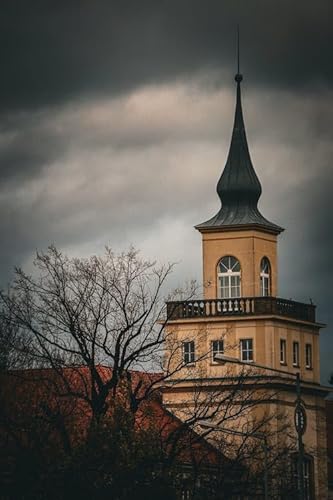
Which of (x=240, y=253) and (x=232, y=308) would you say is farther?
(x=240, y=253)

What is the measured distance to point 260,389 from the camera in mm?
99062

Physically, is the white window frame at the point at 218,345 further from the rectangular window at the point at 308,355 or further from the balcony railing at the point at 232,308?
the rectangular window at the point at 308,355

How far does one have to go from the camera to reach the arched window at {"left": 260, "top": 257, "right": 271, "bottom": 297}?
104875 mm

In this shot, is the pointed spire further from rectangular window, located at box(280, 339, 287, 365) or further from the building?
rectangular window, located at box(280, 339, 287, 365)

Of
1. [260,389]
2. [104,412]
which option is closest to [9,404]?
[104,412]

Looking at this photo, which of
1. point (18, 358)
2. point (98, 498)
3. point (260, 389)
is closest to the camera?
point (98, 498)

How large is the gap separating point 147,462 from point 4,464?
496 centimetres

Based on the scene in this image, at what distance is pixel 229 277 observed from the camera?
105 metres

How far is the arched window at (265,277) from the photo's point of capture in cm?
10488

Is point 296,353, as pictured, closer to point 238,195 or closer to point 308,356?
point 308,356

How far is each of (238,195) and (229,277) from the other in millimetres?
4107

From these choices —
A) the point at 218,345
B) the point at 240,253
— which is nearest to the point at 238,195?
the point at 240,253

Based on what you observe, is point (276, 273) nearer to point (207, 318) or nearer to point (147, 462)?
point (207, 318)

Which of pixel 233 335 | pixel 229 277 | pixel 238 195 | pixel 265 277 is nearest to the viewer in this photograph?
pixel 233 335
